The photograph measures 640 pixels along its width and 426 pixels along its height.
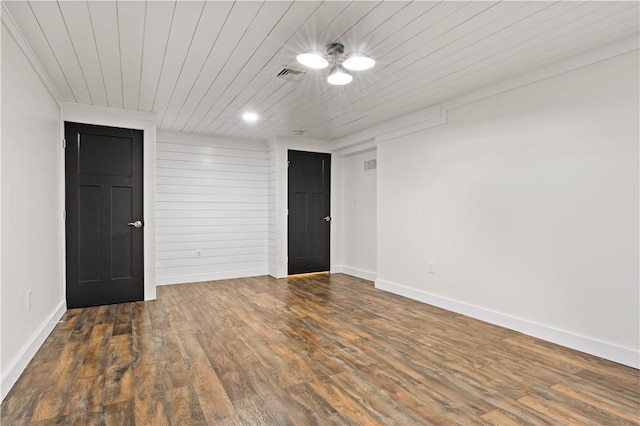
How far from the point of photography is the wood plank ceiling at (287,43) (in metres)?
2.15

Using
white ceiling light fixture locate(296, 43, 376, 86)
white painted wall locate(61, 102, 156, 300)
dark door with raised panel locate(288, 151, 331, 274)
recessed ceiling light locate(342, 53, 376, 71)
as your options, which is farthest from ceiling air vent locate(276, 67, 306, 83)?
dark door with raised panel locate(288, 151, 331, 274)

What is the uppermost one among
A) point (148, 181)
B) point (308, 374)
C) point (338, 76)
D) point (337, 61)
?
point (337, 61)

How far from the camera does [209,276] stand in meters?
5.68

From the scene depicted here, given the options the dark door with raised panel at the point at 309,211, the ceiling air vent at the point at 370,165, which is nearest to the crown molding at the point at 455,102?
the ceiling air vent at the point at 370,165

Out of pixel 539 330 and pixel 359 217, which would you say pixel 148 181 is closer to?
pixel 359 217

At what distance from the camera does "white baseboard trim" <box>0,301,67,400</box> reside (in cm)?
213

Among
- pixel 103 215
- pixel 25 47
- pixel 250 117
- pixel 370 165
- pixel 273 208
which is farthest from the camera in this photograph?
pixel 273 208

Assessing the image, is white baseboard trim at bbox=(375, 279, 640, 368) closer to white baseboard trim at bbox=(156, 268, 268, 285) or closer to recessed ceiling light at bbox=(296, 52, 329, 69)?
white baseboard trim at bbox=(156, 268, 268, 285)

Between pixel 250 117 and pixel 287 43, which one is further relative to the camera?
pixel 250 117

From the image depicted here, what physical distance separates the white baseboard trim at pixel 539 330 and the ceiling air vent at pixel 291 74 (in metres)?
2.91

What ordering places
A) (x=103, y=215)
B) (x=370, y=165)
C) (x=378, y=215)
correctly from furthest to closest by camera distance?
1. (x=370, y=165)
2. (x=378, y=215)
3. (x=103, y=215)

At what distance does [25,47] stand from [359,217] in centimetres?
474

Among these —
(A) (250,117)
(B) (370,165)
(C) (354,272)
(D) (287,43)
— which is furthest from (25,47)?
(C) (354,272)

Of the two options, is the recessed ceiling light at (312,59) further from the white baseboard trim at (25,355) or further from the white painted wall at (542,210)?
the white baseboard trim at (25,355)
